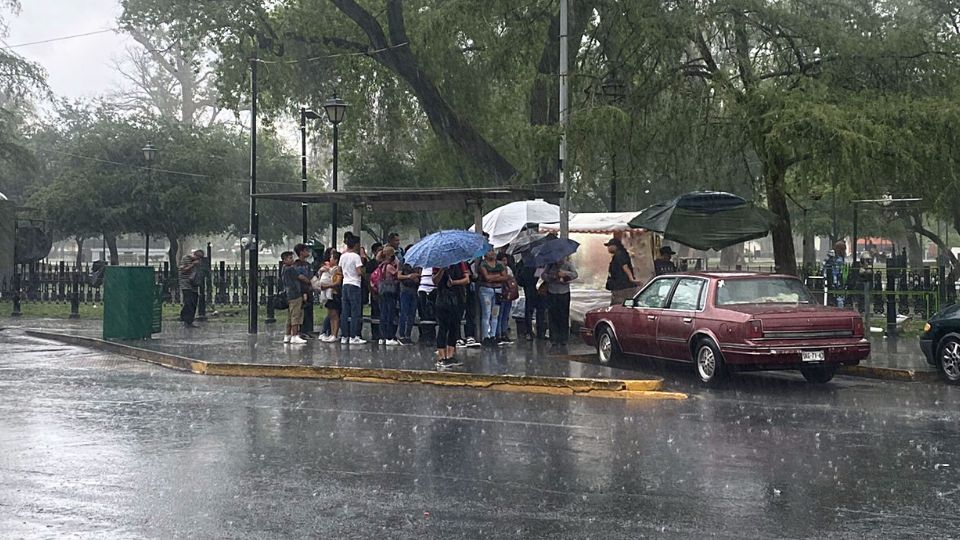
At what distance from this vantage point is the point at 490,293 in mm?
18578

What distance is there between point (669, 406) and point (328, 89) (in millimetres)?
21355

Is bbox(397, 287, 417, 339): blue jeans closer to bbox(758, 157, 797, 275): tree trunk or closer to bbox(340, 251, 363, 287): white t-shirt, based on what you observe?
bbox(340, 251, 363, 287): white t-shirt

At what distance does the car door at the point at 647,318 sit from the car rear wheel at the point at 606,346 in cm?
32

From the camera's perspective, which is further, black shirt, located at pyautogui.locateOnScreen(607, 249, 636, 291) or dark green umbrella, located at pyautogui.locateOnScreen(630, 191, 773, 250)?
dark green umbrella, located at pyautogui.locateOnScreen(630, 191, 773, 250)

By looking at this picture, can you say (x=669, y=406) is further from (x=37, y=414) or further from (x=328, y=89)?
(x=328, y=89)

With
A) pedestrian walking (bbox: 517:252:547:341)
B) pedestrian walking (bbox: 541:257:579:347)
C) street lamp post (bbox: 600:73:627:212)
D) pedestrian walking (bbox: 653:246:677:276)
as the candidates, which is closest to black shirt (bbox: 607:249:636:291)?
pedestrian walking (bbox: 653:246:677:276)

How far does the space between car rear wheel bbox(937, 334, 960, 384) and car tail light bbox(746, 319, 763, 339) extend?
3.05 meters

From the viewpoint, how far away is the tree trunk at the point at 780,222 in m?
18.8

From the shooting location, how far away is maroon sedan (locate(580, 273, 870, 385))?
533 inches

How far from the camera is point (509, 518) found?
22.8ft

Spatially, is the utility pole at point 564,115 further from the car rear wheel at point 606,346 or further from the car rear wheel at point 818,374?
the car rear wheel at point 818,374

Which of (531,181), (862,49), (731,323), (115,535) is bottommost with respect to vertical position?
(115,535)

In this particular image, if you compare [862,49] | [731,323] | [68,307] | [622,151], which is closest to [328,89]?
[68,307]

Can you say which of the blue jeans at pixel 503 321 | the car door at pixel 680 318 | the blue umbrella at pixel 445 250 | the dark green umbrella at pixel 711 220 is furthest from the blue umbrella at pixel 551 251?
the car door at pixel 680 318
